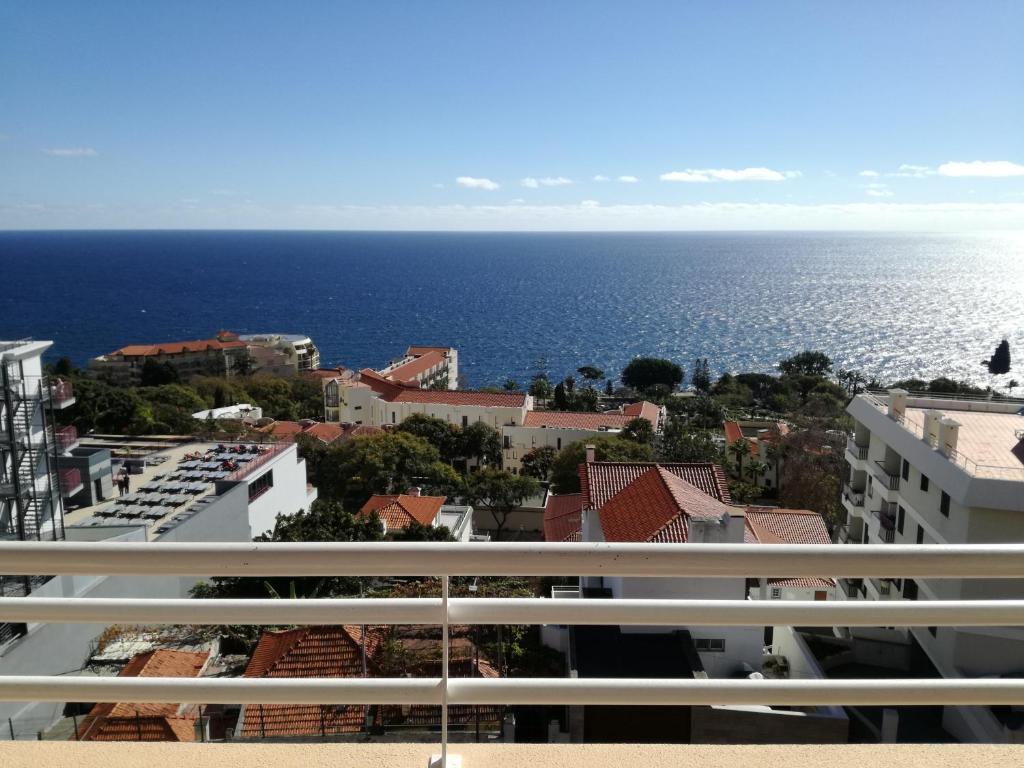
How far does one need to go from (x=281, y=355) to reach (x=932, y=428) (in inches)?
2613

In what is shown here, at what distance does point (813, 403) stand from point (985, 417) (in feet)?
88.5

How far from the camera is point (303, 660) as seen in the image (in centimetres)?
677

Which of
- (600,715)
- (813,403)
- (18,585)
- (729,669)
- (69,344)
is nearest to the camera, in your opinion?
(600,715)

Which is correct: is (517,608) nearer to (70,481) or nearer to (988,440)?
(988,440)

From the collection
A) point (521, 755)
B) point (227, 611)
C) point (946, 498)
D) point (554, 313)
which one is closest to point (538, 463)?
point (946, 498)

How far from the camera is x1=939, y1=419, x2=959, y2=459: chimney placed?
1304cm

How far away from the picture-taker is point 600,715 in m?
3.05

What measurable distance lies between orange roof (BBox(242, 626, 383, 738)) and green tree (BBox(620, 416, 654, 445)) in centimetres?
2651

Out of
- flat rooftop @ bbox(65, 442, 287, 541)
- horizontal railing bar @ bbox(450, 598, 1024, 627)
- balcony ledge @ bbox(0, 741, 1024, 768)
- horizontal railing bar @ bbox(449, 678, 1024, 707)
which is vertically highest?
horizontal railing bar @ bbox(450, 598, 1024, 627)

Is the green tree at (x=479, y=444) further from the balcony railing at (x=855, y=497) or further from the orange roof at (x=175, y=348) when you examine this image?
the orange roof at (x=175, y=348)

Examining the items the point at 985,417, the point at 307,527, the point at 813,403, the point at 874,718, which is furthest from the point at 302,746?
the point at 813,403

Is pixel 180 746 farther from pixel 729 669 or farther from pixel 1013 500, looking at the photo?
pixel 1013 500

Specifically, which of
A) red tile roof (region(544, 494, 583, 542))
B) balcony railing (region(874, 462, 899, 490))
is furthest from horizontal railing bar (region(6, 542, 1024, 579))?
balcony railing (region(874, 462, 899, 490))

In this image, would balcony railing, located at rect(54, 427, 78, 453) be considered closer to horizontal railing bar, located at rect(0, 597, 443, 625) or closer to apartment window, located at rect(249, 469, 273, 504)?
apartment window, located at rect(249, 469, 273, 504)
